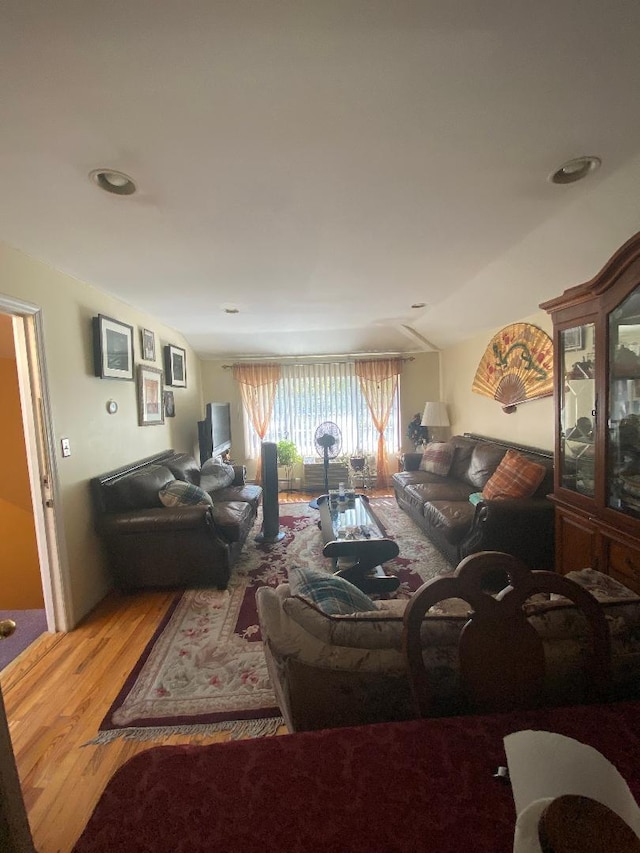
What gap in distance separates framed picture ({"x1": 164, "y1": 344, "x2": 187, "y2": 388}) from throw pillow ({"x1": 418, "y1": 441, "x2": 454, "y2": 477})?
10.5 ft

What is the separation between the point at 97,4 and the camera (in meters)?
0.85

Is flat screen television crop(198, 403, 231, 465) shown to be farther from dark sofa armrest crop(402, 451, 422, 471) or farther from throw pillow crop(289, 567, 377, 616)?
throw pillow crop(289, 567, 377, 616)

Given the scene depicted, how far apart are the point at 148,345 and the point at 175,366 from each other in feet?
2.41

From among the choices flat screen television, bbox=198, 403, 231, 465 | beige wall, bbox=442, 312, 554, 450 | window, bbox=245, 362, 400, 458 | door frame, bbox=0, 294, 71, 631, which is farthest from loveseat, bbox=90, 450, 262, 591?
window, bbox=245, 362, 400, 458

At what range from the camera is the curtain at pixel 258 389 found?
588 cm

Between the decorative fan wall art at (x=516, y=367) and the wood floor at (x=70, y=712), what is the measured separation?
3556mm

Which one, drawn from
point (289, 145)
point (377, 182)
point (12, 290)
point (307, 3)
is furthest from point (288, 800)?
point (12, 290)

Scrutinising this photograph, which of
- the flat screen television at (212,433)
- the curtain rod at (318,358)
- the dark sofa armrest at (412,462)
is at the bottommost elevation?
the dark sofa armrest at (412,462)

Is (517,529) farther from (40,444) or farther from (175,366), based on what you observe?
(175,366)

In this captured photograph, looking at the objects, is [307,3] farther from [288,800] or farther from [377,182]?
[288,800]

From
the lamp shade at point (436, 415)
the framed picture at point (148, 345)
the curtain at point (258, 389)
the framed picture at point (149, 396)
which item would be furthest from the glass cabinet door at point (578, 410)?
the curtain at point (258, 389)

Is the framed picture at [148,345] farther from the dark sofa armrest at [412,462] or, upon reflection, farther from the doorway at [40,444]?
the dark sofa armrest at [412,462]

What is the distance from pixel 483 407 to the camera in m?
4.65

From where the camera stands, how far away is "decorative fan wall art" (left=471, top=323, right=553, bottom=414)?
135 inches
